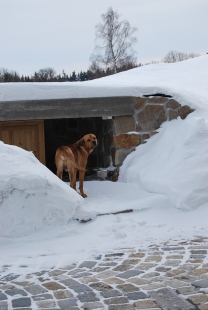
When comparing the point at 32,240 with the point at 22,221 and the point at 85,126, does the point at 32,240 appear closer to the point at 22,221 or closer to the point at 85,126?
the point at 22,221

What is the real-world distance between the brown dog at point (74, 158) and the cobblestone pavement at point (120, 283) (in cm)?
271

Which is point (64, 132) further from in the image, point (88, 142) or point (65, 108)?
point (88, 142)

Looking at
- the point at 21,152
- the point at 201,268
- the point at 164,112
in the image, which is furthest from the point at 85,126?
the point at 201,268

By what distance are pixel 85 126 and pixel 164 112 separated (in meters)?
4.01

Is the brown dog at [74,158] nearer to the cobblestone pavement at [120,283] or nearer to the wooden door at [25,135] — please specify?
the wooden door at [25,135]

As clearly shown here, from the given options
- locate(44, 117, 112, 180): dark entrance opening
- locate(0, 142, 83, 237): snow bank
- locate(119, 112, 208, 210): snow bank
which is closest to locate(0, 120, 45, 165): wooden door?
locate(119, 112, 208, 210): snow bank

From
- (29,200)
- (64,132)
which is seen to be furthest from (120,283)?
(64,132)

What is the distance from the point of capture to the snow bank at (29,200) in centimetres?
455

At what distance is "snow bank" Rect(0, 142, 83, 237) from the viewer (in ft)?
14.9

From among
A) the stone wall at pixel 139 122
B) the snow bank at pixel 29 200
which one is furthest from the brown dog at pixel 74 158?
the snow bank at pixel 29 200

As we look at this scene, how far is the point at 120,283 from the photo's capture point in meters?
3.34

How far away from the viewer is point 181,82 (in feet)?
34.6

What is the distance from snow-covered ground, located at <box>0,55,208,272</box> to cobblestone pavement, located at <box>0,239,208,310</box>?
0.94 feet

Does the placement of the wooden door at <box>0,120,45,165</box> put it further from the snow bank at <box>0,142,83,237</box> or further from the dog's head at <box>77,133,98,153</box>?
the snow bank at <box>0,142,83,237</box>
